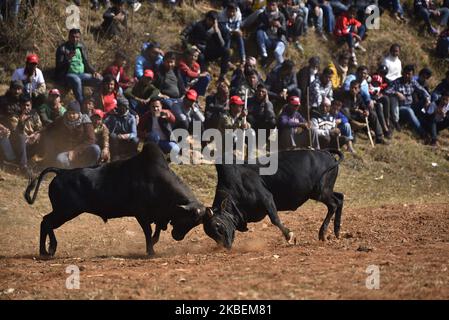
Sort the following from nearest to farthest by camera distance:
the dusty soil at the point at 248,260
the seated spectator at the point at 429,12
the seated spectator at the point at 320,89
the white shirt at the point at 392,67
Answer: the dusty soil at the point at 248,260
the seated spectator at the point at 320,89
the white shirt at the point at 392,67
the seated spectator at the point at 429,12

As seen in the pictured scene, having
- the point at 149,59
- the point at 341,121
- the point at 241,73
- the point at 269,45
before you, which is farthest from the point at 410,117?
the point at 149,59

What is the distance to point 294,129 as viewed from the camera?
699 inches

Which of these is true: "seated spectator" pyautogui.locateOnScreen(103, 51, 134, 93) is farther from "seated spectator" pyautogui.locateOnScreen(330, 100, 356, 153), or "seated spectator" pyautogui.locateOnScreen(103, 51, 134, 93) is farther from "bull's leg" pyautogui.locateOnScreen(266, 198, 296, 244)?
"bull's leg" pyautogui.locateOnScreen(266, 198, 296, 244)

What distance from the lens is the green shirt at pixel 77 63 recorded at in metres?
17.0

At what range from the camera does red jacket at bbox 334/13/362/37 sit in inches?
863

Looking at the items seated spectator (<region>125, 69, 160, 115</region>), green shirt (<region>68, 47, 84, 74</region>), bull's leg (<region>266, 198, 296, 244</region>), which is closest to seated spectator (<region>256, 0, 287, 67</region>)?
seated spectator (<region>125, 69, 160, 115</region>)

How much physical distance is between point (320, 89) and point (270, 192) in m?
6.56

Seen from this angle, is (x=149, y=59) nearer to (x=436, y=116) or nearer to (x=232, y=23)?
(x=232, y=23)

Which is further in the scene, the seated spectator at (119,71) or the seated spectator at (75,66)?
the seated spectator at (119,71)

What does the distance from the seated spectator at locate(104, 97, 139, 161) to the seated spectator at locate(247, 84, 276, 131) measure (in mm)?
2579

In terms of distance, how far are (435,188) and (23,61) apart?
871cm

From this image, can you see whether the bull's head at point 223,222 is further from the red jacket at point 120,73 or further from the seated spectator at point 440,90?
the seated spectator at point 440,90

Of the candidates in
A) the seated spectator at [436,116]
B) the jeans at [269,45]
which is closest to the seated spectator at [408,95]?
the seated spectator at [436,116]

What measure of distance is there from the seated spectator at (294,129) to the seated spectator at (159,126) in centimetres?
242
